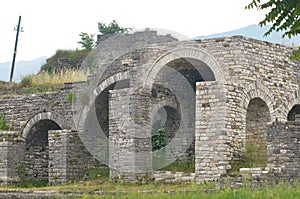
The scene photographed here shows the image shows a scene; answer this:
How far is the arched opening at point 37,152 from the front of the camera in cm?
2842

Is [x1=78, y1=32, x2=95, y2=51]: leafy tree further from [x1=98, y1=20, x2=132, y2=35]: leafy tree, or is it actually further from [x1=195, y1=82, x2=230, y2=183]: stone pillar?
[x1=195, y1=82, x2=230, y2=183]: stone pillar

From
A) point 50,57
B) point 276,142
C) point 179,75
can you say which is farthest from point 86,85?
point 50,57

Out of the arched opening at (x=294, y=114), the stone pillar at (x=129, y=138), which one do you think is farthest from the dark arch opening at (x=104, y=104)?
the arched opening at (x=294, y=114)

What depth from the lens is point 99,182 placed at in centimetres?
2450

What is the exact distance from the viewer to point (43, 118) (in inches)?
1118

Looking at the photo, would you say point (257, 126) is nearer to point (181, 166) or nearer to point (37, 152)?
point (181, 166)

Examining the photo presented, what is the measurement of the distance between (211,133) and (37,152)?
9387mm

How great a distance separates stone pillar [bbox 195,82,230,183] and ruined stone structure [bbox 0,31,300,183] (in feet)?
0.09

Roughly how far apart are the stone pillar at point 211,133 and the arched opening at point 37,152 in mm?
8261

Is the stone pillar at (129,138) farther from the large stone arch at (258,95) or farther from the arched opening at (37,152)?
the arched opening at (37,152)

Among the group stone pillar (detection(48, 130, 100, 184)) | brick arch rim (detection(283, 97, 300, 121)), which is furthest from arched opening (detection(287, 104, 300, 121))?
stone pillar (detection(48, 130, 100, 184))

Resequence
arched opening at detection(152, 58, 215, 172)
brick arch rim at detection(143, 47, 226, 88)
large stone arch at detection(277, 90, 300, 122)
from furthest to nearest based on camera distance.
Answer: arched opening at detection(152, 58, 215, 172) < large stone arch at detection(277, 90, 300, 122) < brick arch rim at detection(143, 47, 226, 88)

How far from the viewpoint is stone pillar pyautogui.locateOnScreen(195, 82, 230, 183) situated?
21.5 meters

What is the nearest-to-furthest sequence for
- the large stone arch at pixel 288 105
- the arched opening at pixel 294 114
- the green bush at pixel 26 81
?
the large stone arch at pixel 288 105
the arched opening at pixel 294 114
the green bush at pixel 26 81
